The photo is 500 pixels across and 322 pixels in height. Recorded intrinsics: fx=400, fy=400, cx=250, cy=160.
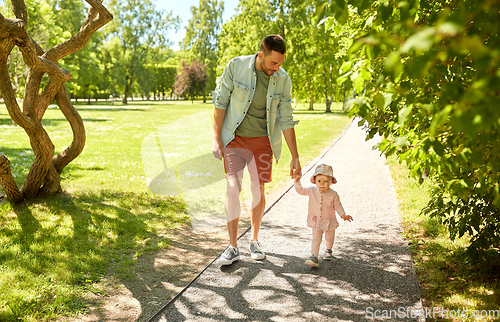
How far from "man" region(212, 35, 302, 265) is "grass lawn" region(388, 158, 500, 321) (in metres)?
1.62

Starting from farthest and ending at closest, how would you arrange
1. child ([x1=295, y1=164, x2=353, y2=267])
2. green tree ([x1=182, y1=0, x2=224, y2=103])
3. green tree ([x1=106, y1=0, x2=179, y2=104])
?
green tree ([x1=182, y1=0, x2=224, y2=103])
green tree ([x1=106, y1=0, x2=179, y2=104])
child ([x1=295, y1=164, x2=353, y2=267])

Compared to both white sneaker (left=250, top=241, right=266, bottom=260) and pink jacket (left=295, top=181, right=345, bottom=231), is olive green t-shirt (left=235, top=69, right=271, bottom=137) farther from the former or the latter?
white sneaker (left=250, top=241, right=266, bottom=260)

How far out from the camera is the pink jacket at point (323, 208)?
4.03 m

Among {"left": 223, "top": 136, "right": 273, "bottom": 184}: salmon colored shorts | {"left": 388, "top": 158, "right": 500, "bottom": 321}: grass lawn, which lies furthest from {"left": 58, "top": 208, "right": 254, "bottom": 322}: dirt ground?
{"left": 388, "top": 158, "right": 500, "bottom": 321}: grass lawn

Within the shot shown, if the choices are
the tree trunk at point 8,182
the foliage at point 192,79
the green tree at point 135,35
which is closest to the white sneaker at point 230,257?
the tree trunk at point 8,182

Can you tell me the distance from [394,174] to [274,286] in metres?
6.21

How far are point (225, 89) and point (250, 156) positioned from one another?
0.74 metres

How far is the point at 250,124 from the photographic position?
4121 mm

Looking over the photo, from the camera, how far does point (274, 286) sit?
3.65 metres

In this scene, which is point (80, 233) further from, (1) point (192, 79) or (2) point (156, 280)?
(1) point (192, 79)

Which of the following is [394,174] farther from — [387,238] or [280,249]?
[280,249]

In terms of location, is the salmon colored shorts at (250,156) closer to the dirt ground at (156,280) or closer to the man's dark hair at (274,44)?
the man's dark hair at (274,44)

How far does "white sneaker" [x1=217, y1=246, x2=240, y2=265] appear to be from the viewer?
408 cm

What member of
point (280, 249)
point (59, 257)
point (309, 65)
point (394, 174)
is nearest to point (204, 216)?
point (280, 249)
